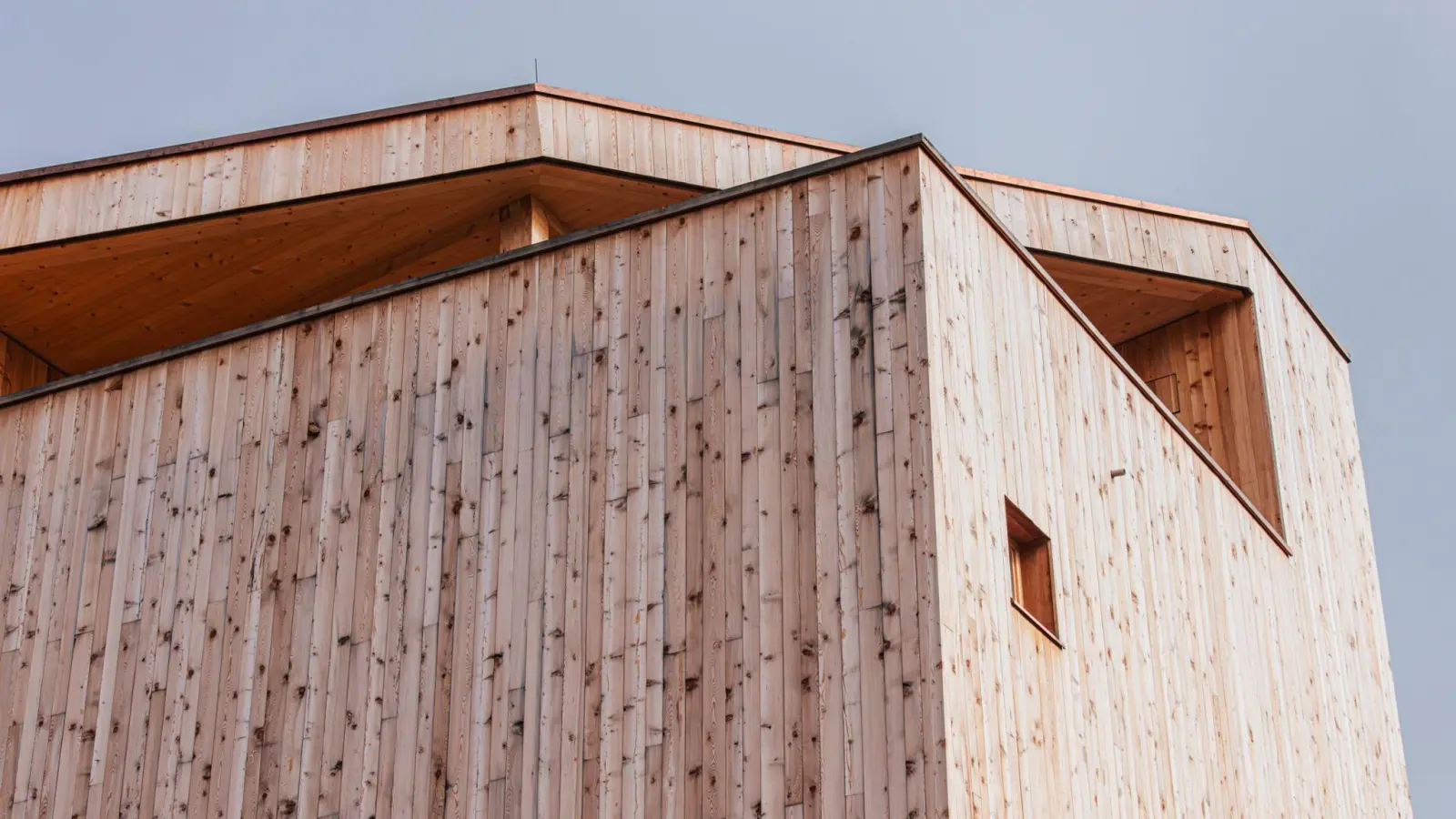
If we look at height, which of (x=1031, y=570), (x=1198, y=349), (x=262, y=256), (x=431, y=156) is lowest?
(x=1031, y=570)

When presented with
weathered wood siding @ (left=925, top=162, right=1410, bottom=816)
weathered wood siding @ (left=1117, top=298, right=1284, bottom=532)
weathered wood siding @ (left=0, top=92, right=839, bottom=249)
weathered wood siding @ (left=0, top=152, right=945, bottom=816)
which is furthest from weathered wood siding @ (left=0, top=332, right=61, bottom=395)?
weathered wood siding @ (left=1117, top=298, right=1284, bottom=532)

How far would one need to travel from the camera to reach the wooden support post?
1364 centimetres

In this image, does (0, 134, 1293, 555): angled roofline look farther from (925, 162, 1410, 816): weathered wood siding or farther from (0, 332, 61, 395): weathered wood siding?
(0, 332, 61, 395): weathered wood siding

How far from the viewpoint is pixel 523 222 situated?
13648mm

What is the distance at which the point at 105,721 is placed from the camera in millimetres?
11945

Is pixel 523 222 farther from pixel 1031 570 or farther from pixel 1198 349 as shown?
pixel 1198 349

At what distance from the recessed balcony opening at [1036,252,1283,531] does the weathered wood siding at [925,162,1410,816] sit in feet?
0.56

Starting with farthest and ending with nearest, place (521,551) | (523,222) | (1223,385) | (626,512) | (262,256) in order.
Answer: (1223,385) < (262,256) < (523,222) < (521,551) < (626,512)

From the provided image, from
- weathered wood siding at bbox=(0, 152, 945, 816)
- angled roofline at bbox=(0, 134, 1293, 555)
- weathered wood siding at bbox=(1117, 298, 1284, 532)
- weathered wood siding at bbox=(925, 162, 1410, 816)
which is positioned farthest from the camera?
weathered wood siding at bbox=(1117, 298, 1284, 532)

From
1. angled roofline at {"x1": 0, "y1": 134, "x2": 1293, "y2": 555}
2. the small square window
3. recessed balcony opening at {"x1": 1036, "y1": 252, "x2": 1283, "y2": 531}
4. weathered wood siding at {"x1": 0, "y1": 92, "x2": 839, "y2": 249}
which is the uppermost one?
weathered wood siding at {"x1": 0, "y1": 92, "x2": 839, "y2": 249}

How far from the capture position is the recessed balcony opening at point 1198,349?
14773 mm

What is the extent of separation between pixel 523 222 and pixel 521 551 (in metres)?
3.26

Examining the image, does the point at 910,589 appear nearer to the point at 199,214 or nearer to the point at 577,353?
the point at 577,353

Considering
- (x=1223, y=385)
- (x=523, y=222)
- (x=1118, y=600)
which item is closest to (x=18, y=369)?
(x=523, y=222)
